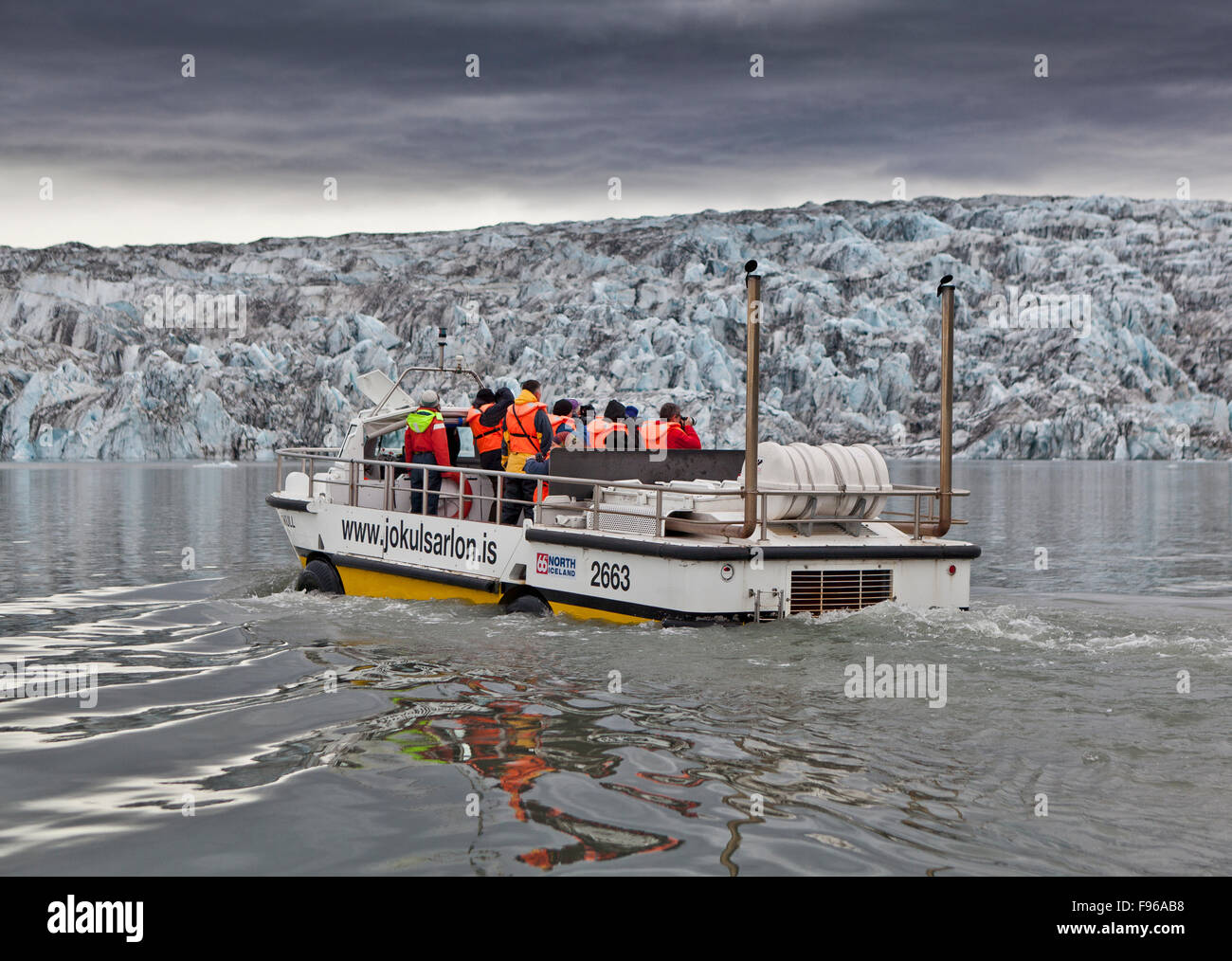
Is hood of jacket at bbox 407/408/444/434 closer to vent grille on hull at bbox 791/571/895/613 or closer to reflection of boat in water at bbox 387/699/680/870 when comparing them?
vent grille on hull at bbox 791/571/895/613

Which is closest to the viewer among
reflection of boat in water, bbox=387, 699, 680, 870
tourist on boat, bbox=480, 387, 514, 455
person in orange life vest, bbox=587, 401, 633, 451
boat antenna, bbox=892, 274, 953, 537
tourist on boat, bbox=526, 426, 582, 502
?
reflection of boat in water, bbox=387, 699, 680, 870

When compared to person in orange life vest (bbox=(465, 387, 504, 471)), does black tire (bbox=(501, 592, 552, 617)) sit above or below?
below

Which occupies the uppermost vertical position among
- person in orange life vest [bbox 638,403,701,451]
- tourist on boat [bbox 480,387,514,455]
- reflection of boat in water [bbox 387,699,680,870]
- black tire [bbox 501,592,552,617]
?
tourist on boat [bbox 480,387,514,455]

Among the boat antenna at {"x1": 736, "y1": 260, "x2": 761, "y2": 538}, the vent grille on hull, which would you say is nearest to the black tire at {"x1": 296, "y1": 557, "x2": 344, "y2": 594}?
the boat antenna at {"x1": 736, "y1": 260, "x2": 761, "y2": 538}

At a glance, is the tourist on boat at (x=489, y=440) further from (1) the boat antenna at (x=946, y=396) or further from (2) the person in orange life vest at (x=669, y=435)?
(1) the boat antenna at (x=946, y=396)

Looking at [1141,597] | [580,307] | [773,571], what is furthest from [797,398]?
[773,571]

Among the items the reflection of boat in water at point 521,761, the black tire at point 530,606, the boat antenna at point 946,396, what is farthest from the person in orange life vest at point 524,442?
the reflection of boat in water at point 521,761

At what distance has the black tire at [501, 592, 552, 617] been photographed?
9875 millimetres

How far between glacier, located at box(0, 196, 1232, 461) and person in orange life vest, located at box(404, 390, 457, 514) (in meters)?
51.9

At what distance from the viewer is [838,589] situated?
9.04 m

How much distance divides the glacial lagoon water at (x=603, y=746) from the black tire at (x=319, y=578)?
879 mm

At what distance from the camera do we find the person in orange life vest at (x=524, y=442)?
1097 centimetres

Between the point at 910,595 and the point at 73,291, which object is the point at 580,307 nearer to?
the point at 73,291

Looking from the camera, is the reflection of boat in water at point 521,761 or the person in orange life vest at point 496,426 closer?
the reflection of boat in water at point 521,761
